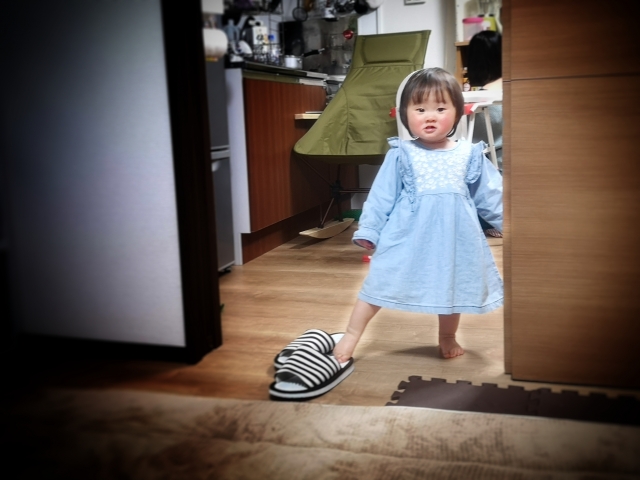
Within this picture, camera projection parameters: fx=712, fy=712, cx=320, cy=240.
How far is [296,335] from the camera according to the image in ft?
4.50

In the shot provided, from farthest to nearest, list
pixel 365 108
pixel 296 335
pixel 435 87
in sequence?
pixel 365 108 < pixel 296 335 < pixel 435 87

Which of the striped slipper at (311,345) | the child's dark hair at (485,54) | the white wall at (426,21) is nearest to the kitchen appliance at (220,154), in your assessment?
the striped slipper at (311,345)

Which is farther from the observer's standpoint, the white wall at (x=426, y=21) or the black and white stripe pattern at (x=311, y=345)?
the white wall at (x=426, y=21)

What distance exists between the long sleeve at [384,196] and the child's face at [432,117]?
6cm

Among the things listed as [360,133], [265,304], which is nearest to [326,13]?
[360,133]

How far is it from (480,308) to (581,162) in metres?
0.30

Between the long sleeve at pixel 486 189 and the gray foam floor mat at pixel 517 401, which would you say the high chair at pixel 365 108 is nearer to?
the long sleeve at pixel 486 189

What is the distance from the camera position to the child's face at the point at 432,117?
118 centimetres

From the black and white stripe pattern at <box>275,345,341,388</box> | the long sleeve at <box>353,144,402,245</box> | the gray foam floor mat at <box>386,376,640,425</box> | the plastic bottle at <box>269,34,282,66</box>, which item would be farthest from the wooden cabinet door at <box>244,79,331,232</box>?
the gray foam floor mat at <box>386,376,640,425</box>

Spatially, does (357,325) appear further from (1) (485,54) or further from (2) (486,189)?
(1) (485,54)

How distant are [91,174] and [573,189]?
0.71 m

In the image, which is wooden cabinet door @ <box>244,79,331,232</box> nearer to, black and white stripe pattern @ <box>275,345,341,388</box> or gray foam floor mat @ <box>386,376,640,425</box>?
black and white stripe pattern @ <box>275,345,341,388</box>

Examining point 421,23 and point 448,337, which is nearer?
point 448,337

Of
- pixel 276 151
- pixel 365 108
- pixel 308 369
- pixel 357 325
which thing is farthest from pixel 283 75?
pixel 308 369
